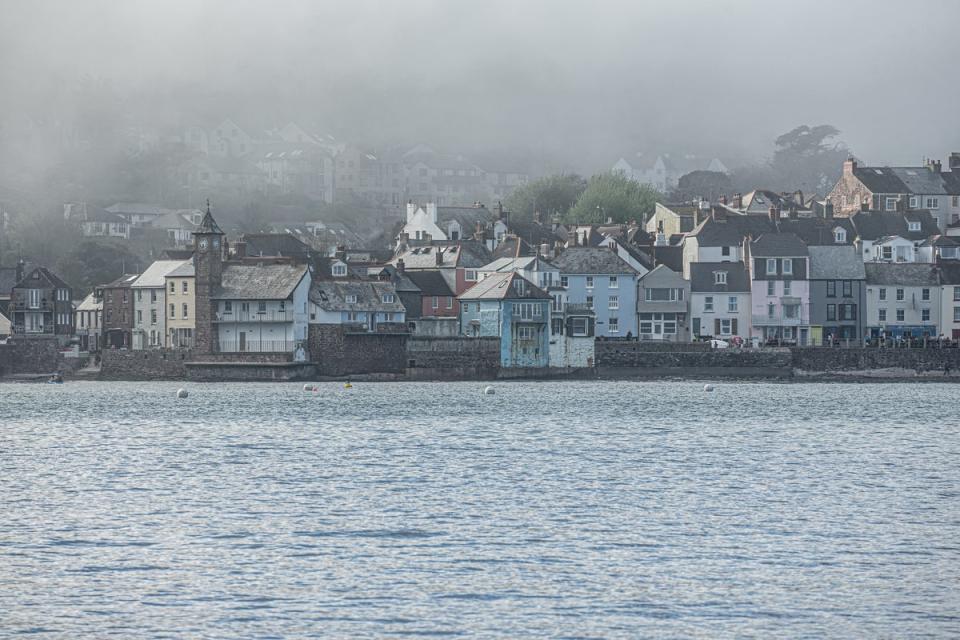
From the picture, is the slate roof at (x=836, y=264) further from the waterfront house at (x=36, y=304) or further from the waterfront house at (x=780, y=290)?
the waterfront house at (x=36, y=304)

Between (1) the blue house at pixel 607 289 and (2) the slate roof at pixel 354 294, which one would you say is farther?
(1) the blue house at pixel 607 289

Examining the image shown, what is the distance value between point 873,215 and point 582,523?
100960 mm

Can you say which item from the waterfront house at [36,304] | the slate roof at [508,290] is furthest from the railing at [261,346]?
the waterfront house at [36,304]

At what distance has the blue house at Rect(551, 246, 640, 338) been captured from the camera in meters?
115

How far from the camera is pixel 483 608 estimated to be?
29047 mm

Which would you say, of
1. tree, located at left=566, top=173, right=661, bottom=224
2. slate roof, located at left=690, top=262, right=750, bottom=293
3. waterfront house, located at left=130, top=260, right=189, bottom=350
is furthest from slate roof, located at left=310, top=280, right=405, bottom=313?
tree, located at left=566, top=173, right=661, bottom=224

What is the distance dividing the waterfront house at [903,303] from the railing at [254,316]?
4122 cm

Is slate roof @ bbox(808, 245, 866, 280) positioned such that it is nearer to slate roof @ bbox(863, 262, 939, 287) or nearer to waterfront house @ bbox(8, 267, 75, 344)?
slate roof @ bbox(863, 262, 939, 287)

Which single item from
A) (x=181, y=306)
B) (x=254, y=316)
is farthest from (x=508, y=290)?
(x=181, y=306)

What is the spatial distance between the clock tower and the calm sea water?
31233mm

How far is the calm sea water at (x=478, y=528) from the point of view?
28609 mm

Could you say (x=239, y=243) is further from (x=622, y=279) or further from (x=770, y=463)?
(x=770, y=463)

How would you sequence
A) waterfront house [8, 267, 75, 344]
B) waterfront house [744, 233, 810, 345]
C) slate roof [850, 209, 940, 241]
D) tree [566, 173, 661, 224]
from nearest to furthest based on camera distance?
1. waterfront house [744, 233, 810, 345]
2. waterfront house [8, 267, 75, 344]
3. slate roof [850, 209, 940, 241]
4. tree [566, 173, 661, 224]

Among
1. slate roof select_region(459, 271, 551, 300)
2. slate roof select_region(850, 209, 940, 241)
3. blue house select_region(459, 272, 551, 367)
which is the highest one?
slate roof select_region(850, 209, 940, 241)
